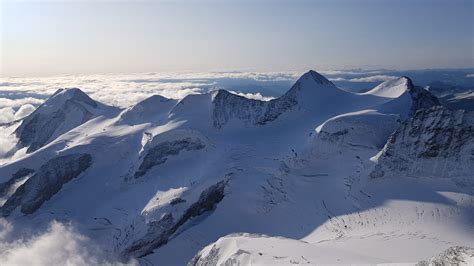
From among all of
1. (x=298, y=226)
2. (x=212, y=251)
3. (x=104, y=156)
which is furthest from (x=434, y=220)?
(x=104, y=156)

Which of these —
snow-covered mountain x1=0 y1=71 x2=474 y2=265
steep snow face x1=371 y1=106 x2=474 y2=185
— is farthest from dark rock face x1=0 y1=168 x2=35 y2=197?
steep snow face x1=371 y1=106 x2=474 y2=185

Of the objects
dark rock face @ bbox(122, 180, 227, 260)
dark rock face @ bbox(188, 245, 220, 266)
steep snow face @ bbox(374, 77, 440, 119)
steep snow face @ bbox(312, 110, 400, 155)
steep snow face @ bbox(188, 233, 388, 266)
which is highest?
steep snow face @ bbox(374, 77, 440, 119)

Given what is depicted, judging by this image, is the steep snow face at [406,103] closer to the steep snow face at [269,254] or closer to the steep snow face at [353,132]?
the steep snow face at [353,132]

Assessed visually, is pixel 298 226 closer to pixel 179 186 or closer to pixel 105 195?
pixel 179 186

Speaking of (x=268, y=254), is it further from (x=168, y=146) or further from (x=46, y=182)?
(x=46, y=182)

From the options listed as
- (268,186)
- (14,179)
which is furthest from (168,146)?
(14,179)

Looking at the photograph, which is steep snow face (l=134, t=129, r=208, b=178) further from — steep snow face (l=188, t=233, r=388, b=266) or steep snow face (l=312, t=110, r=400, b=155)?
steep snow face (l=188, t=233, r=388, b=266)

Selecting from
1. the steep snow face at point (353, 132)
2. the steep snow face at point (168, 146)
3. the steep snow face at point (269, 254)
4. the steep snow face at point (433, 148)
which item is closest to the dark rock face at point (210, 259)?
the steep snow face at point (269, 254)
